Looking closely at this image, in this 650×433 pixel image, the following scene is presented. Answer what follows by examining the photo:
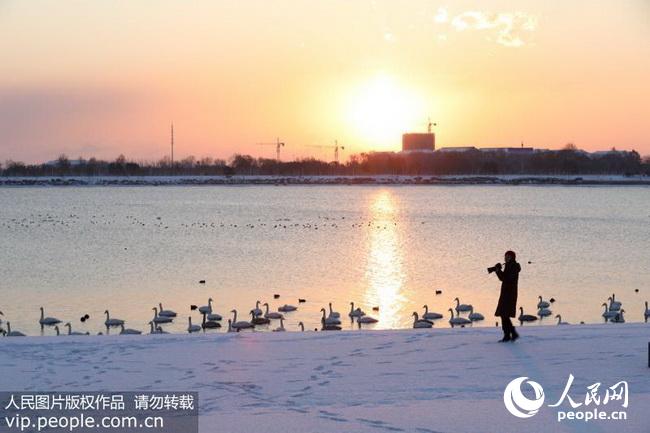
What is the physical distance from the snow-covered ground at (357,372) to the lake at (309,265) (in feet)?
31.1

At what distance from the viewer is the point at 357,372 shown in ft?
32.3

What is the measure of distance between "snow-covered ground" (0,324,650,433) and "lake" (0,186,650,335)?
947 centimetres

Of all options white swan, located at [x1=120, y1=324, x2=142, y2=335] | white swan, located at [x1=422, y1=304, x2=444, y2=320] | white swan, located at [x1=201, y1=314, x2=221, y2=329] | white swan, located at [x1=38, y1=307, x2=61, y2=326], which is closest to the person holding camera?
white swan, located at [x1=120, y1=324, x2=142, y2=335]

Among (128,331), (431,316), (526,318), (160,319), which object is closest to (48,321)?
(160,319)

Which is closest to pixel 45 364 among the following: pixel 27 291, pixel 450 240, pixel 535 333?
pixel 535 333

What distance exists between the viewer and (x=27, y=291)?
1088 inches

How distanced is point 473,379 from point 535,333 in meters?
2.86

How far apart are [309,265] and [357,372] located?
2597 centimetres

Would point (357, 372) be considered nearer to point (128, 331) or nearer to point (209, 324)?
point (128, 331)

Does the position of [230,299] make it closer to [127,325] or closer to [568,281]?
[127,325]

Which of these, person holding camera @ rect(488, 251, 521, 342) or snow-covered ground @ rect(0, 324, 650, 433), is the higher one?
person holding camera @ rect(488, 251, 521, 342)

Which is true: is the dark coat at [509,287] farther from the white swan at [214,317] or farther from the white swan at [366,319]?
the white swan at [214,317]

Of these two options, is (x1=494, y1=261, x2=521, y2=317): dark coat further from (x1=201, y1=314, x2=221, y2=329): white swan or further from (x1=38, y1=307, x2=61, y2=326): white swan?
(x1=38, y1=307, x2=61, y2=326): white swan

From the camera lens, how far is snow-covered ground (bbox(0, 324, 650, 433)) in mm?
8164
